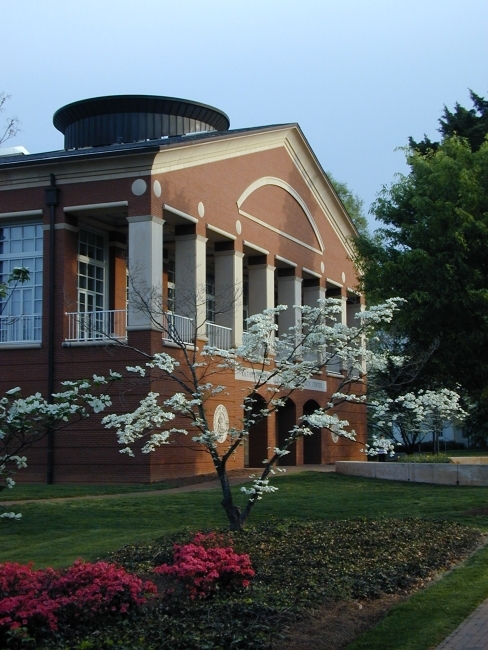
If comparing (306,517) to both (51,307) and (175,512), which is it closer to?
(175,512)

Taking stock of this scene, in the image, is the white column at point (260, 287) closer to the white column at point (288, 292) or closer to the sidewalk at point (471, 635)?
the white column at point (288, 292)

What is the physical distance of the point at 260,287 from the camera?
30625 mm

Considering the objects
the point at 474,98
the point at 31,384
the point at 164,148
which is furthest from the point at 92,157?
the point at 474,98

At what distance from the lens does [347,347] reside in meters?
14.2

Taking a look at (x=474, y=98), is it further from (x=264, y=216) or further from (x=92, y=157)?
(x=92, y=157)

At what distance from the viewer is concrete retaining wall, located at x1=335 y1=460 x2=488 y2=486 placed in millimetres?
22031

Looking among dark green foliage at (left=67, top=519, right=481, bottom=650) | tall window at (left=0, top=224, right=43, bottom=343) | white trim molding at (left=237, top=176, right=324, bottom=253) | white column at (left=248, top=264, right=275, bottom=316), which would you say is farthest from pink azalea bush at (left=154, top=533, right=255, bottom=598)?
white column at (left=248, top=264, right=275, bottom=316)

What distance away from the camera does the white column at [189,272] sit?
25375 mm

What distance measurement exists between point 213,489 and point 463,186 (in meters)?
9.34

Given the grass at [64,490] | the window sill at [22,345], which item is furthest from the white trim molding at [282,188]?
the grass at [64,490]

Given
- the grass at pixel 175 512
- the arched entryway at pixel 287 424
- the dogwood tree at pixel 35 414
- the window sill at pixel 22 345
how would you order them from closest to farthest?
the dogwood tree at pixel 35 414, the grass at pixel 175 512, the window sill at pixel 22 345, the arched entryway at pixel 287 424

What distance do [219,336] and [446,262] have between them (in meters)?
8.24

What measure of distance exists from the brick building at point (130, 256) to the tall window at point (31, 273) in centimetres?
3

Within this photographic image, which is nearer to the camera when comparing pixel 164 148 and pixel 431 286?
pixel 431 286
